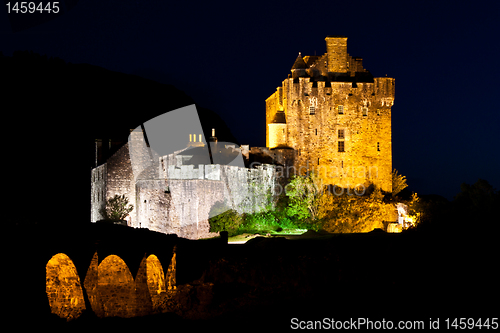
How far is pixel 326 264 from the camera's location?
2791 centimetres

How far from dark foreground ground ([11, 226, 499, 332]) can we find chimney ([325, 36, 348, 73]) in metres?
20.9

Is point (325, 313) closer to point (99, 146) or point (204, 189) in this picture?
point (204, 189)

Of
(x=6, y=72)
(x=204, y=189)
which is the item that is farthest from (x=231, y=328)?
(x=6, y=72)

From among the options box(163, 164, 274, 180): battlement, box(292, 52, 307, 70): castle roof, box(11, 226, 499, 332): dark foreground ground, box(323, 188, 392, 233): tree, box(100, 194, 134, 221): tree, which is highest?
box(292, 52, 307, 70): castle roof

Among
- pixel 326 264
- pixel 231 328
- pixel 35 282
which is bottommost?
pixel 231 328

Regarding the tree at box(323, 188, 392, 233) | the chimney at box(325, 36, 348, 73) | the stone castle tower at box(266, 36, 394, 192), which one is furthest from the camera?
Result: the chimney at box(325, 36, 348, 73)

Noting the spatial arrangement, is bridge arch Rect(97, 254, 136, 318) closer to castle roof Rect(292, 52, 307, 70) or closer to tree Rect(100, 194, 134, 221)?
tree Rect(100, 194, 134, 221)

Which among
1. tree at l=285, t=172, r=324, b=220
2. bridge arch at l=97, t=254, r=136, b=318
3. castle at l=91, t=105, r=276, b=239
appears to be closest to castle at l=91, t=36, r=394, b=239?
tree at l=285, t=172, r=324, b=220

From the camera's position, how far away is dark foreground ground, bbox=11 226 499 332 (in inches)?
994

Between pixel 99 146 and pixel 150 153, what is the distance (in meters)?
3.49

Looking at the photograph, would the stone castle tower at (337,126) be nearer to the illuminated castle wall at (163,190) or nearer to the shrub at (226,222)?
the shrub at (226,222)

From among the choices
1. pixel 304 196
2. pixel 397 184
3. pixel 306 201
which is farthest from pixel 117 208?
pixel 397 184

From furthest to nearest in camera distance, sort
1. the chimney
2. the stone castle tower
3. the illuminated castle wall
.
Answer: the chimney, the stone castle tower, the illuminated castle wall

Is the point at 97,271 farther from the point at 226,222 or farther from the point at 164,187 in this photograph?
the point at 226,222
